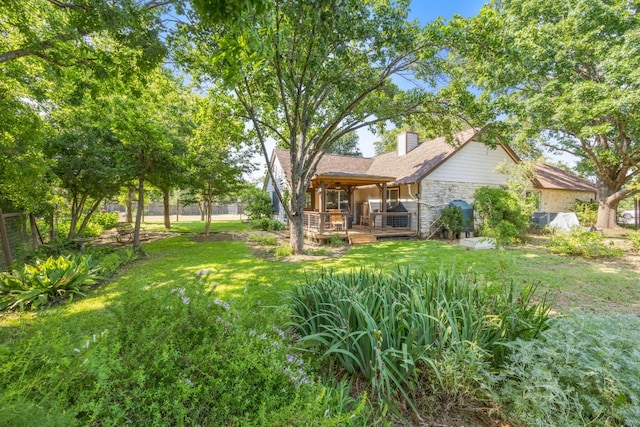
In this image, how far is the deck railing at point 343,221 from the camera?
39.2 ft

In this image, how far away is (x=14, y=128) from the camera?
18.2 feet

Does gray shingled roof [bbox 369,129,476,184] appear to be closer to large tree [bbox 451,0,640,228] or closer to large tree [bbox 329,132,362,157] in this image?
large tree [bbox 451,0,640,228]

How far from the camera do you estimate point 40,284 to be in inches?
188

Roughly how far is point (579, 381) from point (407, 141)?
17.7m

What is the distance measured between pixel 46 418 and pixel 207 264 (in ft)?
22.6

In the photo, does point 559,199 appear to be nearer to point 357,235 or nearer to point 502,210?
point 502,210

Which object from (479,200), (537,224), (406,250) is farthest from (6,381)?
(537,224)

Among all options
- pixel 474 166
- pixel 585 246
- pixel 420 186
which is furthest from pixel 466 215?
pixel 585 246

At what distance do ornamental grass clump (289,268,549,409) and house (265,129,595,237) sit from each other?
8504 millimetres

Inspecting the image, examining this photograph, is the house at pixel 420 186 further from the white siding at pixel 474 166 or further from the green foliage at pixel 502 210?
the green foliage at pixel 502 210

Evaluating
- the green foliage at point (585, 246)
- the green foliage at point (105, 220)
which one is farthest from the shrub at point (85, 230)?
the green foliage at point (585, 246)

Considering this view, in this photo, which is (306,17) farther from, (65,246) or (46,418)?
(65,246)

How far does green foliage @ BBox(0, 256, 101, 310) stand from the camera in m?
4.57

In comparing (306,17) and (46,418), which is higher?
(306,17)
